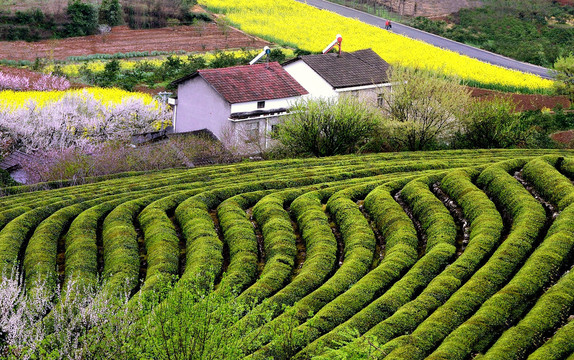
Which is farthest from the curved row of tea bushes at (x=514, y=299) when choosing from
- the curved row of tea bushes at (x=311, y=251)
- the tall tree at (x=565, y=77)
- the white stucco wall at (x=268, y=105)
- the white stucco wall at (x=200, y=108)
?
the tall tree at (x=565, y=77)

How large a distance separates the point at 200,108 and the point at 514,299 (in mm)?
40682

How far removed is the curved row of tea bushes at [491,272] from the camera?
24908 mm

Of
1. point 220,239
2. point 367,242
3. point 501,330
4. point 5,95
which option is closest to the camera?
point 501,330

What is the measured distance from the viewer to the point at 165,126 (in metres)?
67.5

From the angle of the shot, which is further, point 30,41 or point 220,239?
point 30,41

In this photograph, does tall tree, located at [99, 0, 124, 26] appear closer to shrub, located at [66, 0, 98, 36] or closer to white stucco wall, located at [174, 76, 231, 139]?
shrub, located at [66, 0, 98, 36]

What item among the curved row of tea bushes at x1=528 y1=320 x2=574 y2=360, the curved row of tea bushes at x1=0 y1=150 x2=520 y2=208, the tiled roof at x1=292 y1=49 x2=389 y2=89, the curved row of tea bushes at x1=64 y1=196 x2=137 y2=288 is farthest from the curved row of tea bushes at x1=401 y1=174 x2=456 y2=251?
the tiled roof at x1=292 y1=49 x2=389 y2=89

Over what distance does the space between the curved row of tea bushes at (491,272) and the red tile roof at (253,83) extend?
2604 cm

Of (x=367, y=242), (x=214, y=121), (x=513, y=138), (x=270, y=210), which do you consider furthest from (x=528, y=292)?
(x=214, y=121)

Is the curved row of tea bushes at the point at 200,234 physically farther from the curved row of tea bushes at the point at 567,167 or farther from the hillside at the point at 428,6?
the hillside at the point at 428,6

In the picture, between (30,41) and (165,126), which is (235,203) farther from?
(30,41)

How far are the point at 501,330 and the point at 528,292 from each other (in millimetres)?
2350

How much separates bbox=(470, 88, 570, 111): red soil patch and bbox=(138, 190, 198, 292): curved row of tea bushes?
41.1 metres

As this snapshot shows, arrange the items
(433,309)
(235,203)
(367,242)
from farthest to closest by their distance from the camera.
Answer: (235,203)
(367,242)
(433,309)
